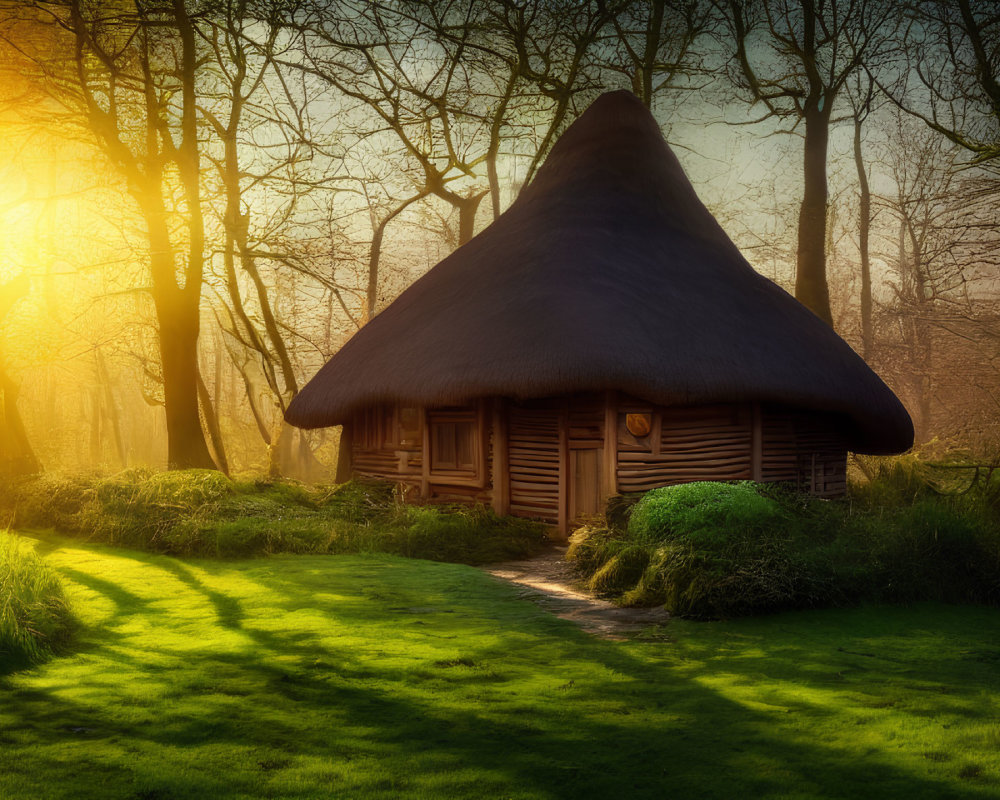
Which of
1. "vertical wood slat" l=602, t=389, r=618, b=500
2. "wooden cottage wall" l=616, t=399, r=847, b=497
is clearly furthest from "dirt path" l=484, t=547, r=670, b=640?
"wooden cottage wall" l=616, t=399, r=847, b=497

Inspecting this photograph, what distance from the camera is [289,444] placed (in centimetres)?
3791

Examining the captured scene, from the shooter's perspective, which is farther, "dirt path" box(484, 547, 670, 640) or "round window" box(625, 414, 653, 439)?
"round window" box(625, 414, 653, 439)

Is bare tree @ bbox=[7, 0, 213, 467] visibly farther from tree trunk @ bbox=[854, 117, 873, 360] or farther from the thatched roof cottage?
tree trunk @ bbox=[854, 117, 873, 360]

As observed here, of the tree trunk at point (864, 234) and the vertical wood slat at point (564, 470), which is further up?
the tree trunk at point (864, 234)

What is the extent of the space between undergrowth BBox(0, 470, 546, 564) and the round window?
204 cm

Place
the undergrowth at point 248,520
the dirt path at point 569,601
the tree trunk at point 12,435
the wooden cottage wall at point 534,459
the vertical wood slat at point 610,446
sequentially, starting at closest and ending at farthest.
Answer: the dirt path at point 569,601 < the undergrowth at point 248,520 < the vertical wood slat at point 610,446 < the wooden cottage wall at point 534,459 < the tree trunk at point 12,435

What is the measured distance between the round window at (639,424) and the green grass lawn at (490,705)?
18.1 feet

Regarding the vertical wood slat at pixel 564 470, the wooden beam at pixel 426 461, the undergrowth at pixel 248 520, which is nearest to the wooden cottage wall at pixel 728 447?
the vertical wood slat at pixel 564 470

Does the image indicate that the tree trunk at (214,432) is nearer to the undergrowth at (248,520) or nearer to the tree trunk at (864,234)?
the undergrowth at (248,520)

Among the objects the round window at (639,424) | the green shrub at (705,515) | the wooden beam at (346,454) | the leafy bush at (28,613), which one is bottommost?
the leafy bush at (28,613)

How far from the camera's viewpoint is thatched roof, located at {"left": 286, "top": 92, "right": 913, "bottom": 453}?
12789mm

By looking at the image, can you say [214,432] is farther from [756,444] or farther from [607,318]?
[756,444]

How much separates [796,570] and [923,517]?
2014mm

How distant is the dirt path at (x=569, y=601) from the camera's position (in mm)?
7734
